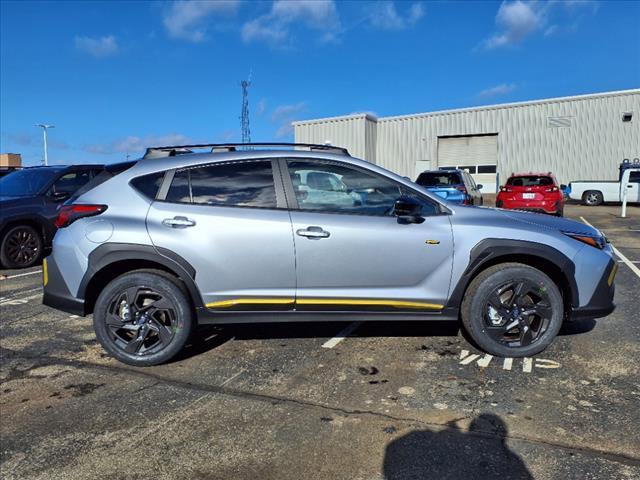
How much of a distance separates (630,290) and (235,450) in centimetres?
569

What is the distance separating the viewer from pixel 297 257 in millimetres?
3816

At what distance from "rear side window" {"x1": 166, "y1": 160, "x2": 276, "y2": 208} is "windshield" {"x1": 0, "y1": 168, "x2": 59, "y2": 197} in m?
5.81

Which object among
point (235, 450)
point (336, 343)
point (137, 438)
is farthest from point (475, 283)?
point (137, 438)

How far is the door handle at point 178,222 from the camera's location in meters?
3.80

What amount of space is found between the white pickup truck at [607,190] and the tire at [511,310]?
20607mm

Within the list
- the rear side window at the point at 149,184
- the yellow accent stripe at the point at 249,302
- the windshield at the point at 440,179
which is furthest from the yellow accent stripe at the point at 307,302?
the windshield at the point at 440,179

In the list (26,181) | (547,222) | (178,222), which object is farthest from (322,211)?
(26,181)

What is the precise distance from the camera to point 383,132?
33.2 metres

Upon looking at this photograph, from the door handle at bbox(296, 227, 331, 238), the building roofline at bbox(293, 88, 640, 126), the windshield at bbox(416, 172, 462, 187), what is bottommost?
the door handle at bbox(296, 227, 331, 238)

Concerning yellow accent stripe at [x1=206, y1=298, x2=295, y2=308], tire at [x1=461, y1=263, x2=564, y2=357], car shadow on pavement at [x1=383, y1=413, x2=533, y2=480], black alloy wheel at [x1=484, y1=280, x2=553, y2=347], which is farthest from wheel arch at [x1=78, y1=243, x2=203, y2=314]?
black alloy wheel at [x1=484, y1=280, x2=553, y2=347]

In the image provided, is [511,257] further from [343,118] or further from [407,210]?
[343,118]

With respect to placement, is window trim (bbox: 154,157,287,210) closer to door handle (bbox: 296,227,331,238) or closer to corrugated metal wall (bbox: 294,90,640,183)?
door handle (bbox: 296,227,331,238)

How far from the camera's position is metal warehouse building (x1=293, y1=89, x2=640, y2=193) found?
26781 millimetres

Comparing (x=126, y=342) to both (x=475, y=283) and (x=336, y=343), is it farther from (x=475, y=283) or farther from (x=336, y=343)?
(x=475, y=283)
